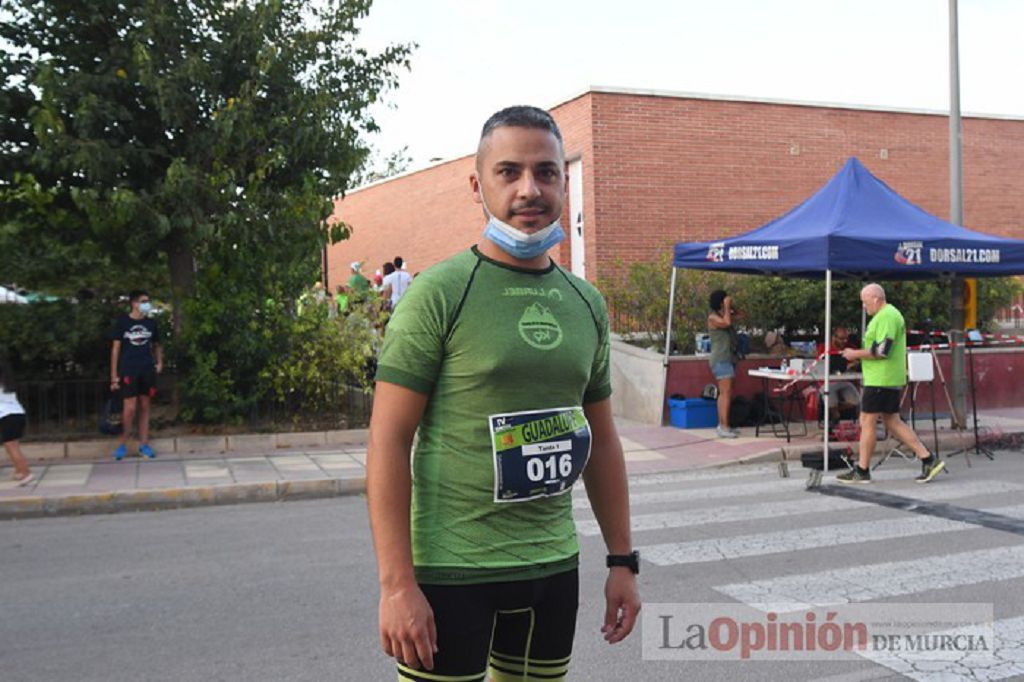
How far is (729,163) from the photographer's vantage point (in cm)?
2036

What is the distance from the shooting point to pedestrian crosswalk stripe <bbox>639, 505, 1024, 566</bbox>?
6.90 meters

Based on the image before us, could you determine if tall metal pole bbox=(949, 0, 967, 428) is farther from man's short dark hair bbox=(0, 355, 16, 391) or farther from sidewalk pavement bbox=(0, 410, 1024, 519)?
man's short dark hair bbox=(0, 355, 16, 391)

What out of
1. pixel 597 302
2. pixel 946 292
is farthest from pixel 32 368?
pixel 946 292

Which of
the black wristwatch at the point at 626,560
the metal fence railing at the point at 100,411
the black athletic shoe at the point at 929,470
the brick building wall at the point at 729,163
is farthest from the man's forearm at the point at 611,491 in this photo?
the brick building wall at the point at 729,163

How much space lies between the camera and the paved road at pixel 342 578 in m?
4.73

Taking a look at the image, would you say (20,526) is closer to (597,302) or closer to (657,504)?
(657,504)

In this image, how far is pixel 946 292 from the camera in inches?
672

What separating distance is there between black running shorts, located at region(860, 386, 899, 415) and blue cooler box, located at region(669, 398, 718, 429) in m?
Answer: 4.56

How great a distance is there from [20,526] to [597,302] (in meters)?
7.70

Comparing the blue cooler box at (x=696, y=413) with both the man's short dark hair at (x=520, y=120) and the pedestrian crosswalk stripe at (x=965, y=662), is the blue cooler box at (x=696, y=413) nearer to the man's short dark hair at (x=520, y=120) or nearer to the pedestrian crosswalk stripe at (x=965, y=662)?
the pedestrian crosswalk stripe at (x=965, y=662)

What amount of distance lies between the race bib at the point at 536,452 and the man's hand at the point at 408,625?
295mm

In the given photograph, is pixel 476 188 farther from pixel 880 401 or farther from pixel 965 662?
pixel 880 401

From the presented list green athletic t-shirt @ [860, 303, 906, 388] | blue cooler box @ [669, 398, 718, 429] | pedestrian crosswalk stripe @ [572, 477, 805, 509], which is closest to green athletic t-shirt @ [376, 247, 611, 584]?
pedestrian crosswalk stripe @ [572, 477, 805, 509]

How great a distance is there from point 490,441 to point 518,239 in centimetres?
48
